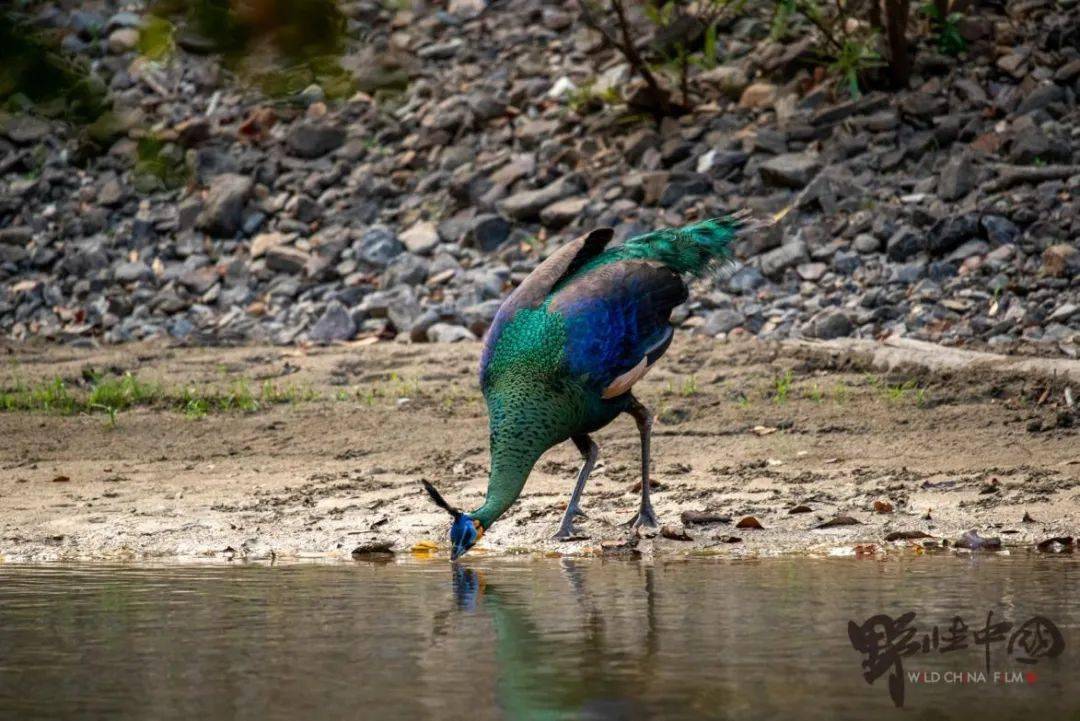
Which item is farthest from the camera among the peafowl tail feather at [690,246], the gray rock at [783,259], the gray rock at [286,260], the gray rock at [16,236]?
the gray rock at [16,236]

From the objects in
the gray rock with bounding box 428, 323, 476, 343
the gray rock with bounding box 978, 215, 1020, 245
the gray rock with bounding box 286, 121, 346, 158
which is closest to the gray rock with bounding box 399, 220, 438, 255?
the gray rock with bounding box 428, 323, 476, 343

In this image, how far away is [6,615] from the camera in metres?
5.78

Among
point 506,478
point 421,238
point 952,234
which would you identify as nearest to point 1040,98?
point 952,234

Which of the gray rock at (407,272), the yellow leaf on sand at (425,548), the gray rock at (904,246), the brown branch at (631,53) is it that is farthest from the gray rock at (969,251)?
the yellow leaf on sand at (425,548)

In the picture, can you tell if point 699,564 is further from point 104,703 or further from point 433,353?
point 433,353

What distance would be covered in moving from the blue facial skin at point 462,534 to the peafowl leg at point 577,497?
29.8 inches

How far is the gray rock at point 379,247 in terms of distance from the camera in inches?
547

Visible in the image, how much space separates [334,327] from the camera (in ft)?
41.4

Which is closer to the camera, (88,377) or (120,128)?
(120,128)

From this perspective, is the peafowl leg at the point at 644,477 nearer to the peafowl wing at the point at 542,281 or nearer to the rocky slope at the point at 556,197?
the peafowl wing at the point at 542,281

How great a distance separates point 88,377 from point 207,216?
12.8ft

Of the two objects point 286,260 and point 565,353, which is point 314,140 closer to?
point 286,260

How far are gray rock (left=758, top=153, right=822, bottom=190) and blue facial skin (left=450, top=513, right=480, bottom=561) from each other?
7.21 metres

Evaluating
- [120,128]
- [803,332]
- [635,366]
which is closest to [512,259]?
[803,332]
